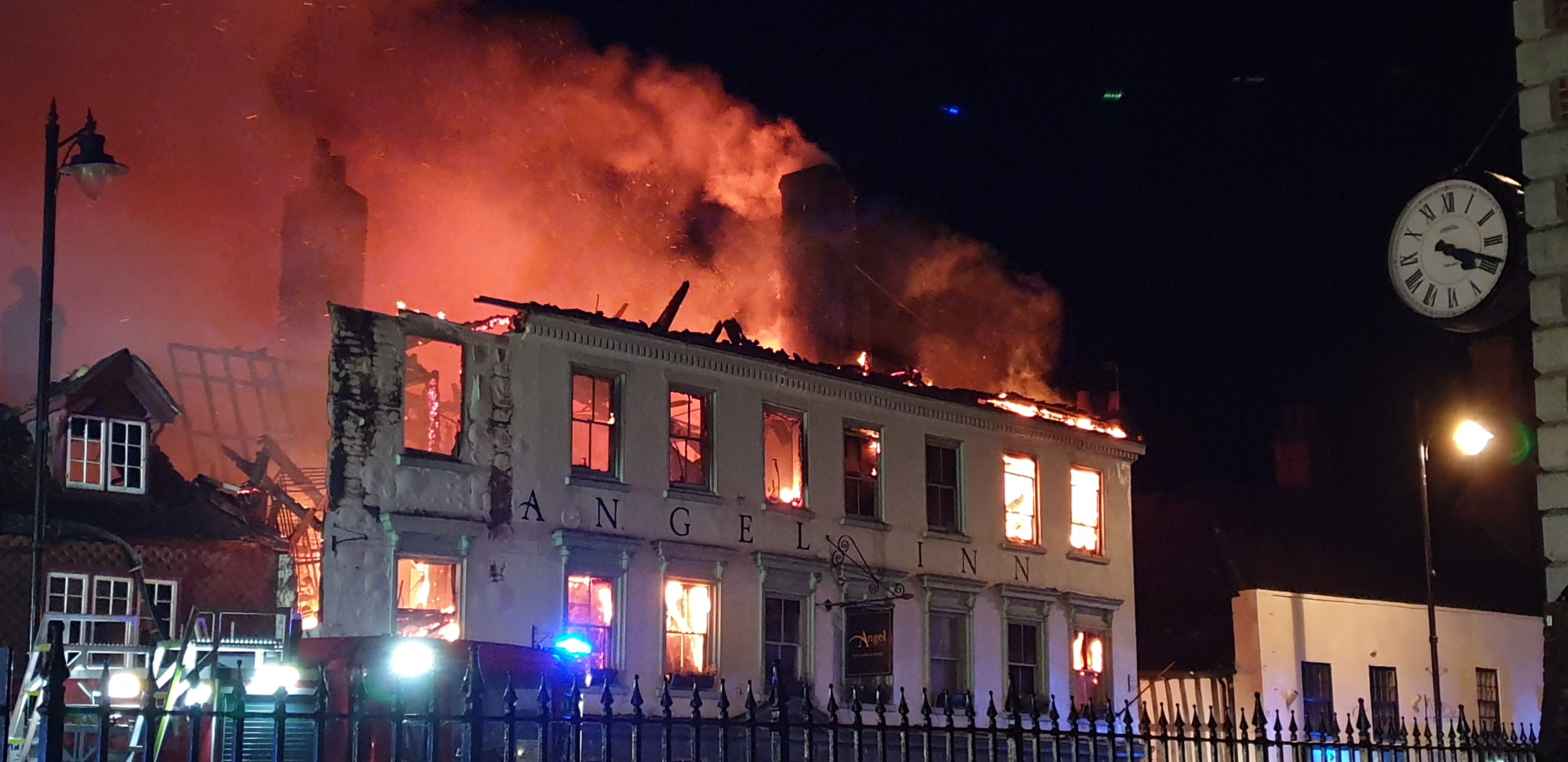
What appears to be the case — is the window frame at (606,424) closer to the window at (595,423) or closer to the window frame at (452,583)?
the window at (595,423)

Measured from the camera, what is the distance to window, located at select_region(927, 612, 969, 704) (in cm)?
2919

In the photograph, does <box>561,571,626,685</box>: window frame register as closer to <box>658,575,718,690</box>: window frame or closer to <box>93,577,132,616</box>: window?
<box>658,575,718,690</box>: window frame

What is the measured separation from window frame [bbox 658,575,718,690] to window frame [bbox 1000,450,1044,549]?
22.5ft

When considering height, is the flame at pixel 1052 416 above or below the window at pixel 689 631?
above

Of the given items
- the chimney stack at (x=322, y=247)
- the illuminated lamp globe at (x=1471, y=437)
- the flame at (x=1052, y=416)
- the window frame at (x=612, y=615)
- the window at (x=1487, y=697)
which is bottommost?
the window at (x=1487, y=697)

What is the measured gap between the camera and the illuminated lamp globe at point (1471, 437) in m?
15.6

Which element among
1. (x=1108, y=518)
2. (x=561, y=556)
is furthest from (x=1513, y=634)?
(x=561, y=556)

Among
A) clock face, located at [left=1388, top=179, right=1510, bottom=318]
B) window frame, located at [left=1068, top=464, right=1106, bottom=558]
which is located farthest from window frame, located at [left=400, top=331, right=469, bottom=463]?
clock face, located at [left=1388, top=179, right=1510, bottom=318]

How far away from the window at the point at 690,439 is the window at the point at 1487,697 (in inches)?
821

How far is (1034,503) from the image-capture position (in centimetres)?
3147

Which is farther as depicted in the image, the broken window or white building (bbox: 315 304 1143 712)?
the broken window

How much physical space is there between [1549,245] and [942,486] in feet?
55.7

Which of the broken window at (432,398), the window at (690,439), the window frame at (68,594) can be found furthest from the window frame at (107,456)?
the window at (690,439)

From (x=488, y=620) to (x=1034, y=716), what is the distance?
13.2 metres
